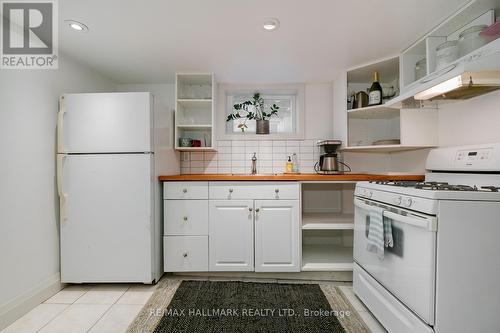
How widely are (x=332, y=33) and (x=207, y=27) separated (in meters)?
0.89

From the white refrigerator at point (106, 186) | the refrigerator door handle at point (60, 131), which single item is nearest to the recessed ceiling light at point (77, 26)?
the white refrigerator at point (106, 186)

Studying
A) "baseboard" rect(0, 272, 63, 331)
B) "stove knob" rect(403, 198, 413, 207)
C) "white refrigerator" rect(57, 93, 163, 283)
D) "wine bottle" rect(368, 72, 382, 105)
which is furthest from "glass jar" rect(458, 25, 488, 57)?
"baseboard" rect(0, 272, 63, 331)

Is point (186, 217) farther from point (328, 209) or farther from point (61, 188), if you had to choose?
point (328, 209)

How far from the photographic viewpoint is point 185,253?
2.10 metres

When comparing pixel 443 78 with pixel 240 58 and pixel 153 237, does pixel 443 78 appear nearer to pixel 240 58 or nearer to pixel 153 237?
pixel 240 58

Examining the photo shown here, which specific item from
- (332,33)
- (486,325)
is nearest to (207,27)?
(332,33)

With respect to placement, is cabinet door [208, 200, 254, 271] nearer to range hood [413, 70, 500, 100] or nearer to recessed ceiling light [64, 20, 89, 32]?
range hood [413, 70, 500, 100]

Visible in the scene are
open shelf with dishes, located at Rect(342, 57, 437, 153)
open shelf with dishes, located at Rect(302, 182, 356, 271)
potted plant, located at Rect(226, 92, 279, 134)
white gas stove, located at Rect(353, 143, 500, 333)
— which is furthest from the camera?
potted plant, located at Rect(226, 92, 279, 134)

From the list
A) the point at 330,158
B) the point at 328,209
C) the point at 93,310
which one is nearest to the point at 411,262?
the point at 330,158

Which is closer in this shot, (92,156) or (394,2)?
(394,2)

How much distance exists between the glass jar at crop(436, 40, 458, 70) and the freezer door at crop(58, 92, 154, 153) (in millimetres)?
2156

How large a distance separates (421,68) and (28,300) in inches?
135

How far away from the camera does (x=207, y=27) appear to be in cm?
165

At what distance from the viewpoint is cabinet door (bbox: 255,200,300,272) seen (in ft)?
6.82
